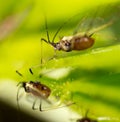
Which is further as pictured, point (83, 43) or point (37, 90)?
point (37, 90)

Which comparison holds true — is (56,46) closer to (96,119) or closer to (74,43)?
(74,43)

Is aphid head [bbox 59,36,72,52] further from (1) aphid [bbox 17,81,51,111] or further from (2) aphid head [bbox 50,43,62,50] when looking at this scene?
(1) aphid [bbox 17,81,51,111]

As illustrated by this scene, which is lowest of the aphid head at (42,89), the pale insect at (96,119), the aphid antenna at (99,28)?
the pale insect at (96,119)

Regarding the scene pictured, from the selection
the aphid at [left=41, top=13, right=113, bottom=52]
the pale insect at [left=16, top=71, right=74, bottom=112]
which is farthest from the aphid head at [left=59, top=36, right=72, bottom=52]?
the pale insect at [left=16, top=71, right=74, bottom=112]

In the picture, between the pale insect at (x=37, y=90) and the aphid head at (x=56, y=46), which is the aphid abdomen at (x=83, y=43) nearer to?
the aphid head at (x=56, y=46)

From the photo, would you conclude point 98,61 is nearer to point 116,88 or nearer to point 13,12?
point 116,88

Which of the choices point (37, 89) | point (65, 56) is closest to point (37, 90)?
point (37, 89)

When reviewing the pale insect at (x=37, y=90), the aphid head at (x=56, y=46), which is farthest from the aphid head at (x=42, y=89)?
the aphid head at (x=56, y=46)

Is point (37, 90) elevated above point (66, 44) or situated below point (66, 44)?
below
